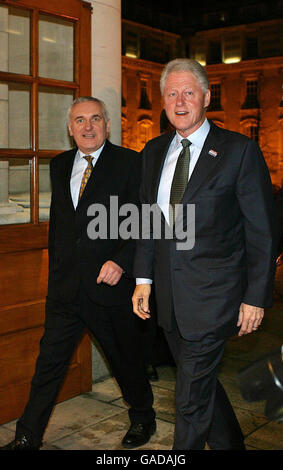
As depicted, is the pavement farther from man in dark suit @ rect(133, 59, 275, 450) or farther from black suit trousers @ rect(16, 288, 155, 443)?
man in dark suit @ rect(133, 59, 275, 450)

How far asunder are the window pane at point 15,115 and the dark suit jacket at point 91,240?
0.62 meters

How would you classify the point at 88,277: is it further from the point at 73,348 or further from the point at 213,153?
the point at 213,153

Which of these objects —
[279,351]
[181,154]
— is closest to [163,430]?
[181,154]

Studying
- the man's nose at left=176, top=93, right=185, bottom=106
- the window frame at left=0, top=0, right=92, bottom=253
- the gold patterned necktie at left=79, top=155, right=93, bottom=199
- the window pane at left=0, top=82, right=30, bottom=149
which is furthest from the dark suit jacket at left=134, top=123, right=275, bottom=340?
the window pane at left=0, top=82, right=30, bottom=149

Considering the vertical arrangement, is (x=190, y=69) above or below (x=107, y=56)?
below

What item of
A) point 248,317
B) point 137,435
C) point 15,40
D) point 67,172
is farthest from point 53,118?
point 248,317

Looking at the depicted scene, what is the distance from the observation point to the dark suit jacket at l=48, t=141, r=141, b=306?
368 cm

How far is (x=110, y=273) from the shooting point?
11.8 ft

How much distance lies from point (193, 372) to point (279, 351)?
4.48ft

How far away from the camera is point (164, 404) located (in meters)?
4.59

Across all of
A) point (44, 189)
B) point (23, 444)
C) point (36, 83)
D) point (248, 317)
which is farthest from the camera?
point (44, 189)

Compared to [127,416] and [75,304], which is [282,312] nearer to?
[127,416]

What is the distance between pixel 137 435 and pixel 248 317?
1366mm

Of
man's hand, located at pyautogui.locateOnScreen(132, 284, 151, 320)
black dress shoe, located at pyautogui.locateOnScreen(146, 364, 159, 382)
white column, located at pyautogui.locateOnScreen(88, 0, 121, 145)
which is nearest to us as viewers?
man's hand, located at pyautogui.locateOnScreen(132, 284, 151, 320)
